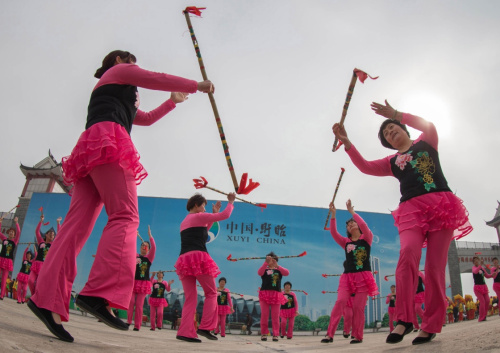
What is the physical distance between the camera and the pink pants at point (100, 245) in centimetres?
184

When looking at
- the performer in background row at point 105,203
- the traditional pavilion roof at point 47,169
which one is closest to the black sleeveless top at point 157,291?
the performer in background row at point 105,203

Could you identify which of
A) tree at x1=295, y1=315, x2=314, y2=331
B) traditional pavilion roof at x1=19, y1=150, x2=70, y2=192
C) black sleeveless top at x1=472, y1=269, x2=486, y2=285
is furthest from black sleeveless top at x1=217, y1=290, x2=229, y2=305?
traditional pavilion roof at x1=19, y1=150, x2=70, y2=192

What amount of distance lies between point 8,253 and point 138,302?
4275 mm

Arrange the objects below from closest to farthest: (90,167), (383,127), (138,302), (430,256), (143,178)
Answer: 1. (90,167)
2. (143,178)
3. (430,256)
4. (383,127)
5. (138,302)

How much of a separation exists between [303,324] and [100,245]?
12079 mm

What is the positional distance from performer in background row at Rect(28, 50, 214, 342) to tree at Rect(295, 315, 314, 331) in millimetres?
11863

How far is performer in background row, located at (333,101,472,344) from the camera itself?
2.59m

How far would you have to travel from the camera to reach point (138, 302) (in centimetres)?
746

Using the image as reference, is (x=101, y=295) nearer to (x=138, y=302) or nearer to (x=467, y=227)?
(x=467, y=227)

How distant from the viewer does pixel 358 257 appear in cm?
516

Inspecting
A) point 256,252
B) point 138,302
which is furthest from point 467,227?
point 256,252
